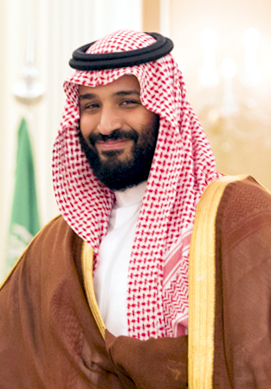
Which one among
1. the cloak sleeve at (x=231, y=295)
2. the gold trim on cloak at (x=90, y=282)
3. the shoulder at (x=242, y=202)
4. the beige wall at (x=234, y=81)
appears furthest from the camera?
the beige wall at (x=234, y=81)

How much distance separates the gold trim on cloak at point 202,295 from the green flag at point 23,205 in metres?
1.38

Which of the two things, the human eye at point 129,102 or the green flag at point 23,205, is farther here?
the green flag at point 23,205

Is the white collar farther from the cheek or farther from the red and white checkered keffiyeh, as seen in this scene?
the cheek

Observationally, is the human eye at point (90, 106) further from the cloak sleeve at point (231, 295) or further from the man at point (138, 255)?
the cloak sleeve at point (231, 295)

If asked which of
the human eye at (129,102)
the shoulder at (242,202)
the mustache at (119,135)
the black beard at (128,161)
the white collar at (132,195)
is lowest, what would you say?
the white collar at (132,195)

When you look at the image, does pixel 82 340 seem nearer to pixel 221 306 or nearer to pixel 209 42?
pixel 221 306

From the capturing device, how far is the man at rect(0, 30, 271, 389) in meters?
1.24

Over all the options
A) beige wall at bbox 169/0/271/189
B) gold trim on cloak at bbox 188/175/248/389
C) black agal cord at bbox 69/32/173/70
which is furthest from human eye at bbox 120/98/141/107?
beige wall at bbox 169/0/271/189

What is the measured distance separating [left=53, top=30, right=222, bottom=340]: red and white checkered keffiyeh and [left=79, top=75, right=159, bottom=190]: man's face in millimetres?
47

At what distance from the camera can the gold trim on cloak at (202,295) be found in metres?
1.23

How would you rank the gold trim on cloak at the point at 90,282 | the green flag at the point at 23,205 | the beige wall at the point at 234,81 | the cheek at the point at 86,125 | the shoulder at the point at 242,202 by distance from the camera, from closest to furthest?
the shoulder at the point at 242,202 → the gold trim on cloak at the point at 90,282 → the cheek at the point at 86,125 → the green flag at the point at 23,205 → the beige wall at the point at 234,81

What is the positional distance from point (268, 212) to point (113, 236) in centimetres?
50

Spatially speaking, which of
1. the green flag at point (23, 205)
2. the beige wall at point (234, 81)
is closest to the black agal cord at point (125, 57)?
the green flag at point (23, 205)

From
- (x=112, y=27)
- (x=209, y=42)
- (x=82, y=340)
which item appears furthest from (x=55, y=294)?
(x=209, y=42)
